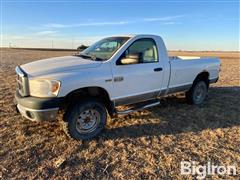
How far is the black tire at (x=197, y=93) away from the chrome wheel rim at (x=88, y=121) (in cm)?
328

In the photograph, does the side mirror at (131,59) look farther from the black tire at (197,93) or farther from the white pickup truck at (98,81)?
the black tire at (197,93)

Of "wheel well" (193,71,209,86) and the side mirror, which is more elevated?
the side mirror

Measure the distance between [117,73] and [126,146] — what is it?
1376 mm

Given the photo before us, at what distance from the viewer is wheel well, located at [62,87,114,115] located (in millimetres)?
3707

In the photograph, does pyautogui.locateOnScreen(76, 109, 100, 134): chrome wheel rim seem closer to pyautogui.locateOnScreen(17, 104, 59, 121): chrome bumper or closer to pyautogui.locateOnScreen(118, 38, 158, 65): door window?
pyautogui.locateOnScreen(17, 104, 59, 121): chrome bumper

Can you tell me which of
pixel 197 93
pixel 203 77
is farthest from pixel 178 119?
pixel 203 77

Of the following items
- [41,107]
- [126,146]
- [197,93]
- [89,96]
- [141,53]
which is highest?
[141,53]

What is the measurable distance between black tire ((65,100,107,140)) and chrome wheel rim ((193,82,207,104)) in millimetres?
3370

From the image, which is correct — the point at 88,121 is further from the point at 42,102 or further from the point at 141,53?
the point at 141,53

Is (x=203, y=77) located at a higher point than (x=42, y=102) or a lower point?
higher

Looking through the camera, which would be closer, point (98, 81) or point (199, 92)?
point (98, 81)

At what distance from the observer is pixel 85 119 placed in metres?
4.00

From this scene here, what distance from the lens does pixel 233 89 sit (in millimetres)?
8516

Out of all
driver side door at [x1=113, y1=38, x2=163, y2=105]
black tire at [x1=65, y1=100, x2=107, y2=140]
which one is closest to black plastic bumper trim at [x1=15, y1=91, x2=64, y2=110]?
black tire at [x1=65, y1=100, x2=107, y2=140]
